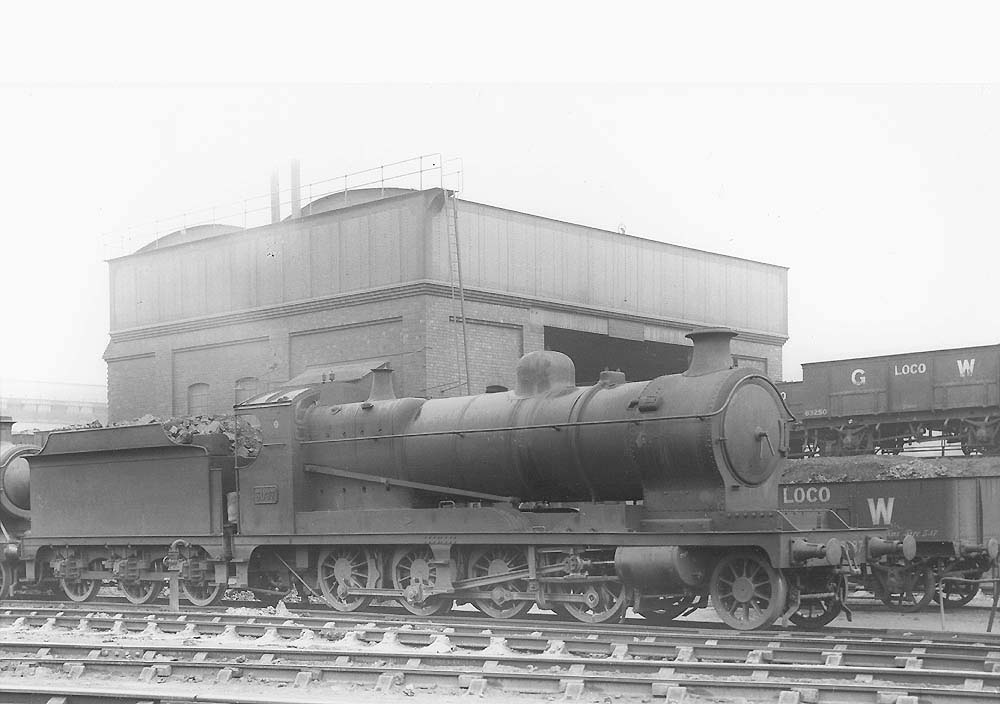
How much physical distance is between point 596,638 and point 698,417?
2.38m

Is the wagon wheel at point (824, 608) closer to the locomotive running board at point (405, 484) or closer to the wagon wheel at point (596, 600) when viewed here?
the wagon wheel at point (596, 600)

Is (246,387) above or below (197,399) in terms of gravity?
above

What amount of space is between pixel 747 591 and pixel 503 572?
2.84 m

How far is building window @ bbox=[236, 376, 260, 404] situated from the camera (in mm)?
24953

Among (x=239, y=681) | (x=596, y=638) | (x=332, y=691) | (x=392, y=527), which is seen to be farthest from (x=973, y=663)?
(x=392, y=527)

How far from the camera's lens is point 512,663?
31.7 ft

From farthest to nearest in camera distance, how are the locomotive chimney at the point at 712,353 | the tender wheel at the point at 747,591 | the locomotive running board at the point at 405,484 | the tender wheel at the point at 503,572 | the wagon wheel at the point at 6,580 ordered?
the wagon wheel at the point at 6,580
the locomotive running board at the point at 405,484
the tender wheel at the point at 503,572
the locomotive chimney at the point at 712,353
the tender wheel at the point at 747,591

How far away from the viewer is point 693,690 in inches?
332

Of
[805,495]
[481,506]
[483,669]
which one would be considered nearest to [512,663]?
[483,669]

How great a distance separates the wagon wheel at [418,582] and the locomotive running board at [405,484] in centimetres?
71

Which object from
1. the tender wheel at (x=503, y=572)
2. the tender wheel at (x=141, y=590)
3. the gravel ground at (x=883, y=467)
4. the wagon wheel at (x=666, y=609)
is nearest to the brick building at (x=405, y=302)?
the gravel ground at (x=883, y=467)

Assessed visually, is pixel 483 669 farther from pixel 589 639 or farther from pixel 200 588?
pixel 200 588

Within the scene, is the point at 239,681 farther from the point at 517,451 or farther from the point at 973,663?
the point at 973,663

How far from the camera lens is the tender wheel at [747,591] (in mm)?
11164
